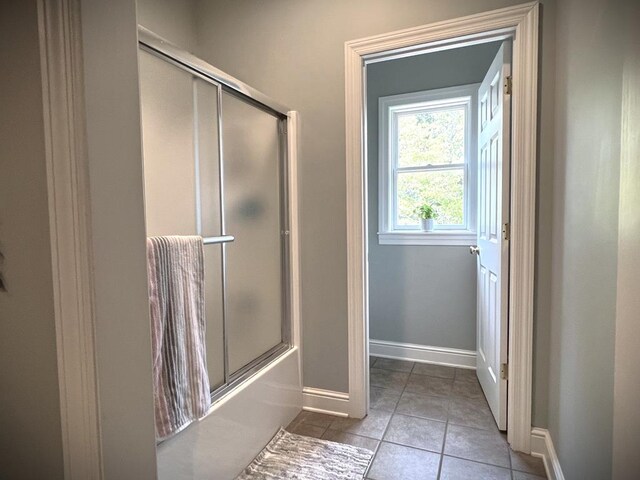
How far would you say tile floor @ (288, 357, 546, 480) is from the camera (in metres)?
1.55

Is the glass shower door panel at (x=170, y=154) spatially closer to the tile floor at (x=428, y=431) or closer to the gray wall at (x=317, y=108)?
the gray wall at (x=317, y=108)

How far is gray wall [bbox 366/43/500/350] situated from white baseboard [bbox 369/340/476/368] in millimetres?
40

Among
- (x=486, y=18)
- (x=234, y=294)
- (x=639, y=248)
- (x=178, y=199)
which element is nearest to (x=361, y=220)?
(x=234, y=294)

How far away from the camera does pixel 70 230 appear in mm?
590

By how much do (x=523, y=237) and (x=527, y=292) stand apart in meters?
0.26

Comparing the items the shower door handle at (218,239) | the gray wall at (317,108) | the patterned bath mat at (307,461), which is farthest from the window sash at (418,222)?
the patterned bath mat at (307,461)

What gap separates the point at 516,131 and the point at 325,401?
1.76 meters

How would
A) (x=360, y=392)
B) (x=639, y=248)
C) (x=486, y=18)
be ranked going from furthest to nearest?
1. (x=360, y=392)
2. (x=486, y=18)
3. (x=639, y=248)

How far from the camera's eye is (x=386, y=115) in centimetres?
280

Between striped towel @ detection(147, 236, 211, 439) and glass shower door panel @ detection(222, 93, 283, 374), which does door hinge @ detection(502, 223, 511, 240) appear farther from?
striped towel @ detection(147, 236, 211, 439)

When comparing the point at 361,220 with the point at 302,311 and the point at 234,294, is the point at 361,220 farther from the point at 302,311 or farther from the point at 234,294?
the point at 234,294

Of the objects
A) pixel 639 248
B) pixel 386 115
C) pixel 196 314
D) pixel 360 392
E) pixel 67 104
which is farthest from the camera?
pixel 386 115

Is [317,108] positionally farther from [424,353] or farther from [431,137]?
[424,353]

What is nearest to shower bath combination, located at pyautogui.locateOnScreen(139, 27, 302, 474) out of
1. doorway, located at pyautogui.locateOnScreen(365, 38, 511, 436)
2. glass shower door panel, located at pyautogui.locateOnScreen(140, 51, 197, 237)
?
glass shower door panel, located at pyautogui.locateOnScreen(140, 51, 197, 237)
